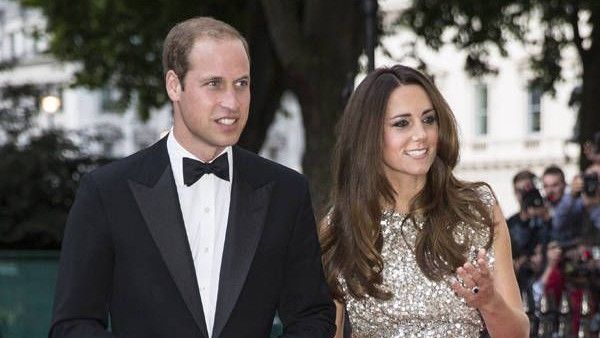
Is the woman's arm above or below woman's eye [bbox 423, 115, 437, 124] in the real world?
below

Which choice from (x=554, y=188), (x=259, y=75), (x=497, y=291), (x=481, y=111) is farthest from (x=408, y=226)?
(x=481, y=111)

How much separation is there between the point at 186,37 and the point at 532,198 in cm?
892

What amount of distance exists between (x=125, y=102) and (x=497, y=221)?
23.9 metres

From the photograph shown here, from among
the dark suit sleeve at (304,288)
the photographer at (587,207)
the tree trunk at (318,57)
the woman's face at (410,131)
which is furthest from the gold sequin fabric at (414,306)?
the tree trunk at (318,57)

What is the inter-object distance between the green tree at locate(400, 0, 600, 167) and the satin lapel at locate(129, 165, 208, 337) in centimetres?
2029

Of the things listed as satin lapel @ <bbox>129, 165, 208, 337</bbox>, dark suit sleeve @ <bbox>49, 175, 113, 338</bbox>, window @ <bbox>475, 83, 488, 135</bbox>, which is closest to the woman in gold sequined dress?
satin lapel @ <bbox>129, 165, 208, 337</bbox>

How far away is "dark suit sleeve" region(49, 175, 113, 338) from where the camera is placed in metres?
4.57

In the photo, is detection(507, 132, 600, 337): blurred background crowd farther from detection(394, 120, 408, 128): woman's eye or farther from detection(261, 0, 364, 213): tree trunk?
detection(394, 120, 408, 128): woman's eye

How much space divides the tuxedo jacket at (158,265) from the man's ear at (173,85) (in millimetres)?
210

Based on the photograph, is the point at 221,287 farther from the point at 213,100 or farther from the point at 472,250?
the point at 472,250

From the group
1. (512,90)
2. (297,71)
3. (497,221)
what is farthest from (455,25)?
(512,90)

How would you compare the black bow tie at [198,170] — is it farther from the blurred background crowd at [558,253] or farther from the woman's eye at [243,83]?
the blurred background crowd at [558,253]

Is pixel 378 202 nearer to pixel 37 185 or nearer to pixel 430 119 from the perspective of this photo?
pixel 430 119

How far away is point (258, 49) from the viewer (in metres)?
24.3
